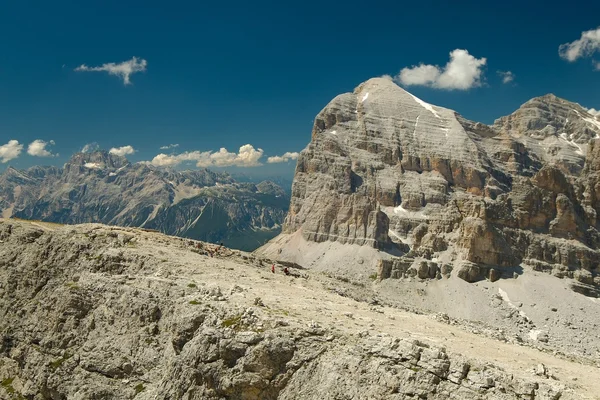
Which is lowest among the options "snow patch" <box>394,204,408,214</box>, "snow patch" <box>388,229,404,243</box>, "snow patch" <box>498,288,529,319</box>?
"snow patch" <box>498,288,529,319</box>

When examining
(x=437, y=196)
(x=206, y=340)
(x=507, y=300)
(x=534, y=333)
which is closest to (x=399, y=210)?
(x=437, y=196)

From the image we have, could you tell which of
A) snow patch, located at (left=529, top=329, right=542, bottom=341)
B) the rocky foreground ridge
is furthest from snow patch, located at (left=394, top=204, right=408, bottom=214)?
the rocky foreground ridge

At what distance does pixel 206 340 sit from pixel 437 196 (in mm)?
150651

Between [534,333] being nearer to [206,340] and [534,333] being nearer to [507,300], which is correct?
[507,300]

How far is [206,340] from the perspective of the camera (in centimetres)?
2961

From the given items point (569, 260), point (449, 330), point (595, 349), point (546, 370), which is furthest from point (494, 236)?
point (546, 370)

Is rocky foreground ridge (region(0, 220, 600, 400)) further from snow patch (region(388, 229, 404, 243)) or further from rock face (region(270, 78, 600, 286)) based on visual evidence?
snow patch (region(388, 229, 404, 243))

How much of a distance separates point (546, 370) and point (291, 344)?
1438cm

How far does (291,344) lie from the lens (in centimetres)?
2741

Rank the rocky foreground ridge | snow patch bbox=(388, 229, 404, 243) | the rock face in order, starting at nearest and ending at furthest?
the rocky foreground ridge, the rock face, snow patch bbox=(388, 229, 404, 243)

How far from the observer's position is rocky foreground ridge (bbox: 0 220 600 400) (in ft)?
77.5

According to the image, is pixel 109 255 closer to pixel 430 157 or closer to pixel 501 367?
pixel 501 367

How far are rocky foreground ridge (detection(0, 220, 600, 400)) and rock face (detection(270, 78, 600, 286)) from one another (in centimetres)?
9225

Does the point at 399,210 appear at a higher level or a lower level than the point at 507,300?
higher
